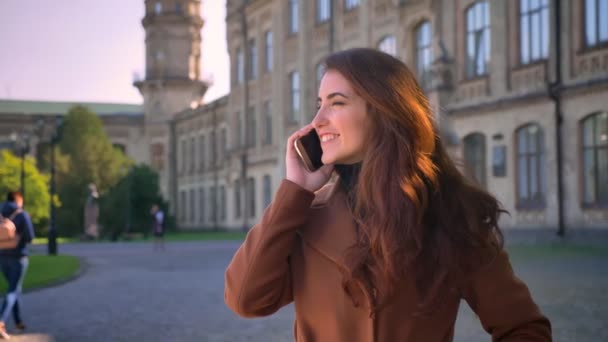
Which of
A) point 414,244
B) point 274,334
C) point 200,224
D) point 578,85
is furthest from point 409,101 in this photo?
point 200,224

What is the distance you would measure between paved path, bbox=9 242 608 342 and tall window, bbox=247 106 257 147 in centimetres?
3034

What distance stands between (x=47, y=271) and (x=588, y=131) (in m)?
15.2

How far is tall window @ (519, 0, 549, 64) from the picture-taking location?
26141 millimetres

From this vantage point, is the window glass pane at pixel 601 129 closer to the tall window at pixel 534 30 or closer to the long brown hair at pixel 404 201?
the tall window at pixel 534 30

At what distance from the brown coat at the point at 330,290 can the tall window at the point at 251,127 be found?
47725 mm

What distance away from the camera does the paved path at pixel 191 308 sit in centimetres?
973

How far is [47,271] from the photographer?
20.5 metres

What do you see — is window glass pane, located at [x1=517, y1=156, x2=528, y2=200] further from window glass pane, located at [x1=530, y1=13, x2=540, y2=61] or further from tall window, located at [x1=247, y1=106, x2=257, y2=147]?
tall window, located at [x1=247, y1=106, x2=257, y2=147]

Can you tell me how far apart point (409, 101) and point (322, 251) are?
501mm

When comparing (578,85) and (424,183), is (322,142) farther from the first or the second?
(578,85)

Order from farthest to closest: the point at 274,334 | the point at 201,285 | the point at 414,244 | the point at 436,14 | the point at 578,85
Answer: the point at 436,14 < the point at 578,85 < the point at 201,285 < the point at 274,334 < the point at 414,244

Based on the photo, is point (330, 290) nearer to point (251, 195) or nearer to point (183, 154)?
point (251, 195)

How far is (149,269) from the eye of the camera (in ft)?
70.2

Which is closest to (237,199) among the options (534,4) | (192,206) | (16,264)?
(192,206)
